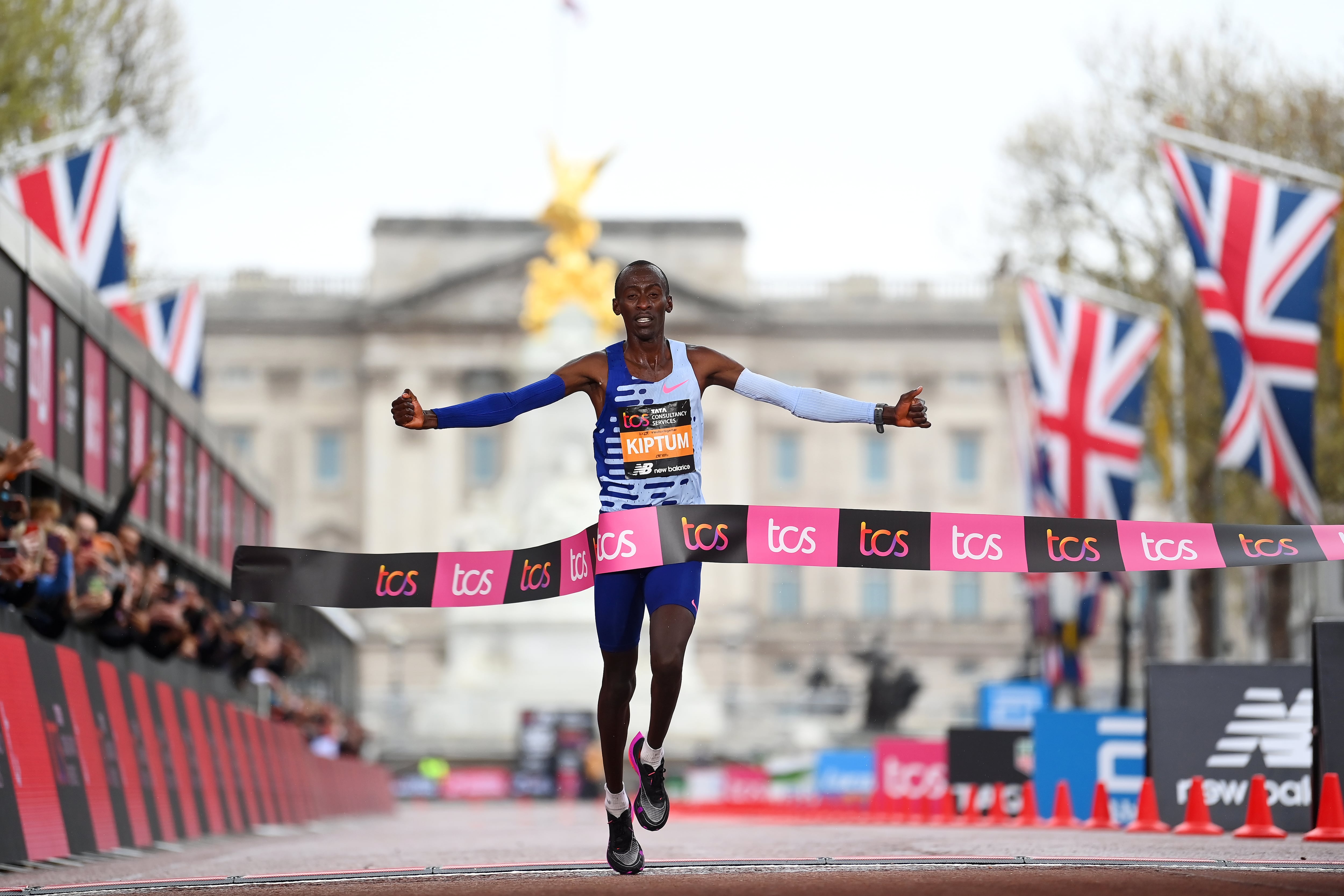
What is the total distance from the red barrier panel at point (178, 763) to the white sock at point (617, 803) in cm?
912

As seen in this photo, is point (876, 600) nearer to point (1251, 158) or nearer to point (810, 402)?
point (1251, 158)

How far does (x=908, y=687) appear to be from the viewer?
196 feet

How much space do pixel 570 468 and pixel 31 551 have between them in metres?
55.3

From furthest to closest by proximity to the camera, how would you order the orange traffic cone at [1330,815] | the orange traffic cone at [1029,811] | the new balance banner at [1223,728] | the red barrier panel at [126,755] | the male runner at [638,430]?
the orange traffic cone at [1029,811], the new balance banner at [1223,728], the red barrier panel at [126,755], the orange traffic cone at [1330,815], the male runner at [638,430]

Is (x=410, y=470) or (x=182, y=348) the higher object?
(x=410, y=470)

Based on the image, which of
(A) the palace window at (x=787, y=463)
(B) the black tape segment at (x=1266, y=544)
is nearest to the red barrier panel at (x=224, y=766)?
(B) the black tape segment at (x=1266, y=544)

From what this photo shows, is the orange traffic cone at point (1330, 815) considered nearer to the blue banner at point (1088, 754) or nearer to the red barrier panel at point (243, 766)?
the blue banner at point (1088, 754)

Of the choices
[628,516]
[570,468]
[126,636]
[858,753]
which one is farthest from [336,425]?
[628,516]

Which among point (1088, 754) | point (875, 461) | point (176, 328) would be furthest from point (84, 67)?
point (875, 461)

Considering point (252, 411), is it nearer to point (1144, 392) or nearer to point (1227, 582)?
point (1227, 582)

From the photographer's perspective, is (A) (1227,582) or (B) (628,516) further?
(A) (1227,582)

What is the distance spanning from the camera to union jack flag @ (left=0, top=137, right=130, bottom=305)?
23.8 metres

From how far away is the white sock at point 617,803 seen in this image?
8.34 metres

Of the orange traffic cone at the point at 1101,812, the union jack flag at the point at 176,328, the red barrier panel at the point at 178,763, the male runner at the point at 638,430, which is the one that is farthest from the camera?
the union jack flag at the point at 176,328
